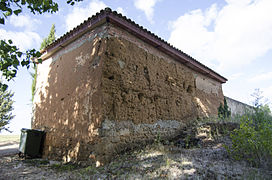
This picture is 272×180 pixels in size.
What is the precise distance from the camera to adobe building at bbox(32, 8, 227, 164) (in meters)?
4.65

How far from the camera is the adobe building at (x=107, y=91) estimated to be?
465 centimetres

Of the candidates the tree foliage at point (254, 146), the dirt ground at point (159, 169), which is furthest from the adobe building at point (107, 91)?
the tree foliage at point (254, 146)

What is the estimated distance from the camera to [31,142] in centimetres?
617

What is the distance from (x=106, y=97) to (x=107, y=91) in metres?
0.17

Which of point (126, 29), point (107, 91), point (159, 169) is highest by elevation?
point (126, 29)

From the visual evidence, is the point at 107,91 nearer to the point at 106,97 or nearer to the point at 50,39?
the point at 106,97

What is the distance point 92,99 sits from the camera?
4.70 meters

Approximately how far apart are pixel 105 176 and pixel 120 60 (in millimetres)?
3238

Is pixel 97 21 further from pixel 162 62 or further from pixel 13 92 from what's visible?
pixel 13 92

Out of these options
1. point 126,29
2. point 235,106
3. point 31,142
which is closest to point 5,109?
point 31,142

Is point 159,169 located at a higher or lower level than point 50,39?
lower

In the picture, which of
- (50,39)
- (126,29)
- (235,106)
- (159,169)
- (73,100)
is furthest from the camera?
(235,106)

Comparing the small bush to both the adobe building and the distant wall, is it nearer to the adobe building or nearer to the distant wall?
the adobe building

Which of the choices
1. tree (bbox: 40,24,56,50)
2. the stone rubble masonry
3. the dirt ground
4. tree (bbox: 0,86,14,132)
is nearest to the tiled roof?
the stone rubble masonry
